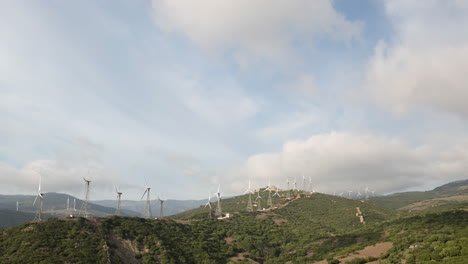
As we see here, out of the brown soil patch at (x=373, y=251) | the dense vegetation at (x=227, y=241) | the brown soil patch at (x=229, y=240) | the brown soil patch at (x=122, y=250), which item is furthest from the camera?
the brown soil patch at (x=229, y=240)

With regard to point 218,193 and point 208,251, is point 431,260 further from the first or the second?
point 218,193

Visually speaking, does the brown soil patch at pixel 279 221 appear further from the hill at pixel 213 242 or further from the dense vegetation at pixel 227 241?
the hill at pixel 213 242

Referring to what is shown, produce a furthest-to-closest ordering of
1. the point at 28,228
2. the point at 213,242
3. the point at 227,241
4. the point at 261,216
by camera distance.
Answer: the point at 261,216, the point at 227,241, the point at 213,242, the point at 28,228

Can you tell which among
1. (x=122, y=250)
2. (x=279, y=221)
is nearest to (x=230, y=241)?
(x=122, y=250)

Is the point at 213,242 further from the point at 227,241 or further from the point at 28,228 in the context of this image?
the point at 28,228

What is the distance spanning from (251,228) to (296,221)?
29.5m

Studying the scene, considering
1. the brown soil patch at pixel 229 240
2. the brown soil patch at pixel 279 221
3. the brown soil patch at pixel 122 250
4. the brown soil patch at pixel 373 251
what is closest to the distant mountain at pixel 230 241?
the brown soil patch at pixel 373 251

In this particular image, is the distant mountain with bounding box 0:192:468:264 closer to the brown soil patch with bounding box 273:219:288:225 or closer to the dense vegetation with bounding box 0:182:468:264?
the dense vegetation with bounding box 0:182:468:264

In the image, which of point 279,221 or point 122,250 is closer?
point 122,250

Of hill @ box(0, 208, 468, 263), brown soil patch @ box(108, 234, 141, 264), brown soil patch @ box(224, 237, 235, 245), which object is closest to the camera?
hill @ box(0, 208, 468, 263)

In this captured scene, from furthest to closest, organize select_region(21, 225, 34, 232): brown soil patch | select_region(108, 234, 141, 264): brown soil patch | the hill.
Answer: select_region(21, 225, 34, 232): brown soil patch
select_region(108, 234, 141, 264): brown soil patch
the hill

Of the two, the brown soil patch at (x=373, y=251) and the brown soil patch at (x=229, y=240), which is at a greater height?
the brown soil patch at (x=373, y=251)

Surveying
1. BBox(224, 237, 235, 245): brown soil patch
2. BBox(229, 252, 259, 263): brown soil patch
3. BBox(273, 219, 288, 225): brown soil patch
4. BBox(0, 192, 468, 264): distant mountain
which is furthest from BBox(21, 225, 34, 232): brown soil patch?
BBox(273, 219, 288, 225): brown soil patch

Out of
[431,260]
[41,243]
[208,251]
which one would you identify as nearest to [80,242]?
[41,243]
